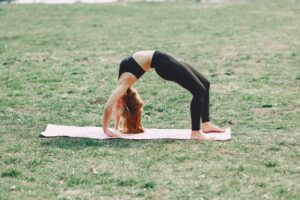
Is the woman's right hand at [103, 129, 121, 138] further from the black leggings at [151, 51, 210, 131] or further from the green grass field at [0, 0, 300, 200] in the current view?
the black leggings at [151, 51, 210, 131]

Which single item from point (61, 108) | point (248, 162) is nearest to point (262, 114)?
point (248, 162)

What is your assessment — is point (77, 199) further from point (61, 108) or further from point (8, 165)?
point (61, 108)

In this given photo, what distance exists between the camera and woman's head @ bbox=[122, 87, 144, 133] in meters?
8.77

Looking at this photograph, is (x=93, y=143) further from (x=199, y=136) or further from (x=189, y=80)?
(x=189, y=80)

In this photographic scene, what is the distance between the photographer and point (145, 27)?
74.5 ft

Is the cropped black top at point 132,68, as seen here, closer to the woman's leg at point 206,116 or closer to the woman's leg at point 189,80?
the woman's leg at point 189,80

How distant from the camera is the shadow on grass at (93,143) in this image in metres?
8.36

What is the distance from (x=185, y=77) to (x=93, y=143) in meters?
1.63

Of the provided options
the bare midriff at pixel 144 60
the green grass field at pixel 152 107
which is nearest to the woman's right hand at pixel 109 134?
the green grass field at pixel 152 107

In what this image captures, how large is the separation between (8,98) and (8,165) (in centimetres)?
435

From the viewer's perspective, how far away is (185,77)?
8.67m

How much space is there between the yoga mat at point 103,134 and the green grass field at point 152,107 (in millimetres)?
192

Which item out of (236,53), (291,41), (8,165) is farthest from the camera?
(291,41)

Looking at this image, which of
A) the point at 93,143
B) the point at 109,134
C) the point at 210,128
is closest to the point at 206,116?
the point at 210,128
